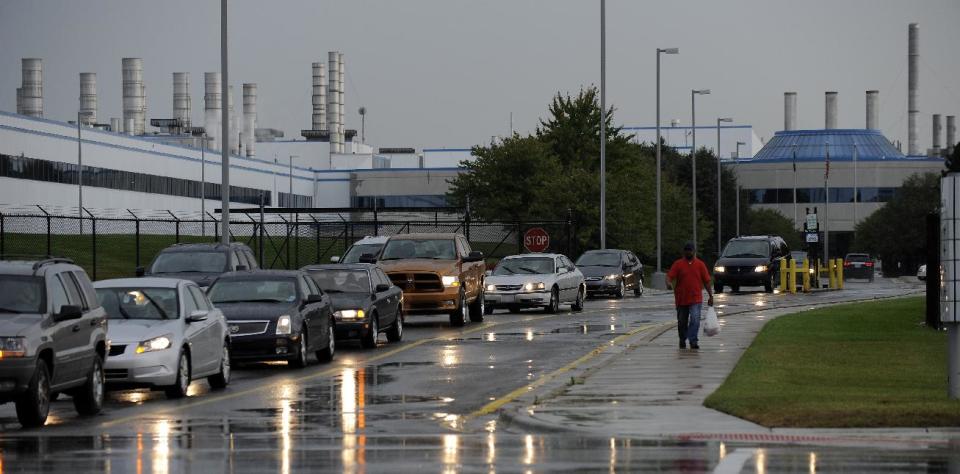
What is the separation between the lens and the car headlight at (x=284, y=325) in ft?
82.0

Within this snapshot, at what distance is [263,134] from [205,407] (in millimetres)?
135929

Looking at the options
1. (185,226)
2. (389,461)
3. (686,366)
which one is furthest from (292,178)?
(389,461)

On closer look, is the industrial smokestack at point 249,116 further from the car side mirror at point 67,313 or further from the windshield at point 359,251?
the car side mirror at point 67,313

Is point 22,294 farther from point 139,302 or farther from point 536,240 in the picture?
point 536,240

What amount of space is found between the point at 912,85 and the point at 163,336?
472ft

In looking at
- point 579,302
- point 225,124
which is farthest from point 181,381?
point 579,302

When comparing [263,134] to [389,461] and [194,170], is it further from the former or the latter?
[389,461]

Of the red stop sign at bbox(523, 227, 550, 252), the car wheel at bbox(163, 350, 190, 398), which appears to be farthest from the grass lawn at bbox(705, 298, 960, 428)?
the red stop sign at bbox(523, 227, 550, 252)

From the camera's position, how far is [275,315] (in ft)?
82.3

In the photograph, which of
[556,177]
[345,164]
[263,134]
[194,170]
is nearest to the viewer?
[556,177]

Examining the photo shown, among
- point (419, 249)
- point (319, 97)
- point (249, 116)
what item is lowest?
point (419, 249)

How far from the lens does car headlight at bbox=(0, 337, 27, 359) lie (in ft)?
53.4

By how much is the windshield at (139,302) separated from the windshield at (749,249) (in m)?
40.8

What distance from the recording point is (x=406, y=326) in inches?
1501
